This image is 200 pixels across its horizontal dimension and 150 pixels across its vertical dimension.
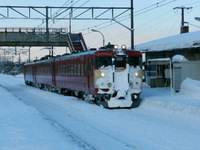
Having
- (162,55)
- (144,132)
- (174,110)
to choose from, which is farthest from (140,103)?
(162,55)

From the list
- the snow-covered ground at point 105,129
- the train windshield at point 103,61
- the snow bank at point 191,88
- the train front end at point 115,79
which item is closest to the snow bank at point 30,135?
the snow-covered ground at point 105,129

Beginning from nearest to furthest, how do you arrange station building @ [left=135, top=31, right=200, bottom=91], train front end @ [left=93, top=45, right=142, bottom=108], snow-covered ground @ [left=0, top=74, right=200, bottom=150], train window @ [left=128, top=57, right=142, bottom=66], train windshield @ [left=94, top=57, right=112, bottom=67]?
snow-covered ground @ [left=0, top=74, right=200, bottom=150] < train front end @ [left=93, top=45, right=142, bottom=108] < train windshield @ [left=94, top=57, right=112, bottom=67] < train window @ [left=128, top=57, right=142, bottom=66] < station building @ [left=135, top=31, right=200, bottom=91]

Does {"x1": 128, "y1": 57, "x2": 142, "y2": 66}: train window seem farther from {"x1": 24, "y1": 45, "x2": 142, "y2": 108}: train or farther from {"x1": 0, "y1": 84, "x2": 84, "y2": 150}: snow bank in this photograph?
{"x1": 0, "y1": 84, "x2": 84, "y2": 150}: snow bank

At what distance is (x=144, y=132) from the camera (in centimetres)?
1226

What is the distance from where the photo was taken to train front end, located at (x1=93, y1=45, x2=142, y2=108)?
20328 millimetres

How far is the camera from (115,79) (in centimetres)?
2048

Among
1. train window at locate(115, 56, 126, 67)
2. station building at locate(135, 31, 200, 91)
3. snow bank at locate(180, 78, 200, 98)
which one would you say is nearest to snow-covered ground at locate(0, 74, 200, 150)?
train window at locate(115, 56, 126, 67)

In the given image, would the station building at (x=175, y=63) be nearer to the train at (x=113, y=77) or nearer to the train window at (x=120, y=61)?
the train at (x=113, y=77)

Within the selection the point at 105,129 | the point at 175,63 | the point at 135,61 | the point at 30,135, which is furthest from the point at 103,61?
the point at 30,135

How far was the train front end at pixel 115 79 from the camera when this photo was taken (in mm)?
20328

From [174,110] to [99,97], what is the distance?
430 centimetres

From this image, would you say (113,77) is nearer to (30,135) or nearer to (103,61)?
(103,61)

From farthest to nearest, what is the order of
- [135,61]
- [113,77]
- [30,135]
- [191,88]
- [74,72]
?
[74,72] < [191,88] < [135,61] < [113,77] < [30,135]

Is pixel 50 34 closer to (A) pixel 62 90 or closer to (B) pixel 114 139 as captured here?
(A) pixel 62 90
